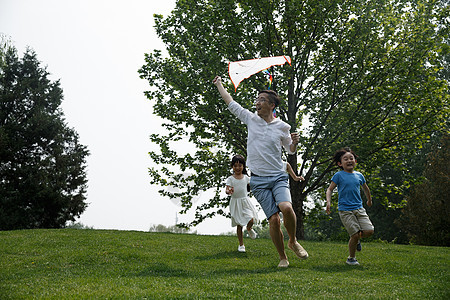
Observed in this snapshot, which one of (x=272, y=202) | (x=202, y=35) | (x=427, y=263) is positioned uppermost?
(x=202, y=35)

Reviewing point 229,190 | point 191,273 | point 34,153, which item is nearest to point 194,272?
point 191,273

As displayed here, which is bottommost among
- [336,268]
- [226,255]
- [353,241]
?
[336,268]

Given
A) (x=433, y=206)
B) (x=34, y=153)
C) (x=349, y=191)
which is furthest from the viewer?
(x=34, y=153)

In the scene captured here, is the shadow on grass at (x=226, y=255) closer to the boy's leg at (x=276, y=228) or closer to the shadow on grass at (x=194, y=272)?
the shadow on grass at (x=194, y=272)

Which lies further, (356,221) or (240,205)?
(240,205)

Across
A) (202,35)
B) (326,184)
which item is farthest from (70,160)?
(326,184)

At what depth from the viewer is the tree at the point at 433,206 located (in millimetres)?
22250

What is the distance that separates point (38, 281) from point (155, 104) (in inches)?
518

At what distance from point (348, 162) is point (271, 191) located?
258 centimetres

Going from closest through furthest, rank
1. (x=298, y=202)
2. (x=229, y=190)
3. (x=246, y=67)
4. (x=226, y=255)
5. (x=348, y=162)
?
(x=246, y=67) < (x=348, y=162) < (x=226, y=255) < (x=229, y=190) < (x=298, y=202)

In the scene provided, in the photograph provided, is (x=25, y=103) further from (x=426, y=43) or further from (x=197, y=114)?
(x=426, y=43)

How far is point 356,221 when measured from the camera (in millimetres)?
7852

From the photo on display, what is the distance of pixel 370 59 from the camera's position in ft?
56.1

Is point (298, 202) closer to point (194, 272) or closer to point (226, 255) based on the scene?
point (226, 255)
